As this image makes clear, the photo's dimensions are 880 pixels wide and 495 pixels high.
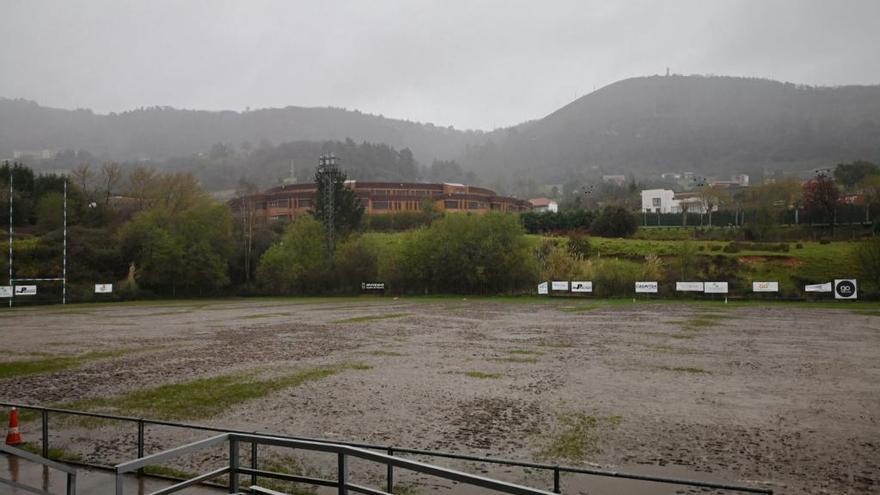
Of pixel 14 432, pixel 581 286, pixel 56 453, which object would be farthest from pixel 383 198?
pixel 56 453

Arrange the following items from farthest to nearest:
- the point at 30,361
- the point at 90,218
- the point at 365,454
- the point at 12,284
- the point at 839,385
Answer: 1. the point at 90,218
2. the point at 12,284
3. the point at 30,361
4. the point at 839,385
5. the point at 365,454

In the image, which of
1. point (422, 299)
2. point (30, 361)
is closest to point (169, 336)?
point (30, 361)

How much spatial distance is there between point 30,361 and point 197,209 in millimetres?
60513

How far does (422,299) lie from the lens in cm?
6638

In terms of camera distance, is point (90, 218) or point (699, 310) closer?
point (699, 310)

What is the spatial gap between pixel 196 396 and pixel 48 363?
1021 cm

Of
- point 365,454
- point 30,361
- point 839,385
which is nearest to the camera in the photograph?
point 365,454

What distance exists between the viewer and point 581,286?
64562mm

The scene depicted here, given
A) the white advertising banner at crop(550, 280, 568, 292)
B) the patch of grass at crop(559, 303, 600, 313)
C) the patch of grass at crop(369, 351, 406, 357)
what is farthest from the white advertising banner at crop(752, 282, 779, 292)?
the patch of grass at crop(369, 351, 406, 357)

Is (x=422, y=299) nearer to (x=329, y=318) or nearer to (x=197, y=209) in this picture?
(x=329, y=318)

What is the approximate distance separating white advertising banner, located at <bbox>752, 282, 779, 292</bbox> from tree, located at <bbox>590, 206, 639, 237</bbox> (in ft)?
120

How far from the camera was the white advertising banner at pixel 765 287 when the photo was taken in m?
57.4

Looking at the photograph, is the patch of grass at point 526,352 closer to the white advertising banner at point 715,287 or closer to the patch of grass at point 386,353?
the patch of grass at point 386,353

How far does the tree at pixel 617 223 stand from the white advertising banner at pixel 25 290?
74.7m
